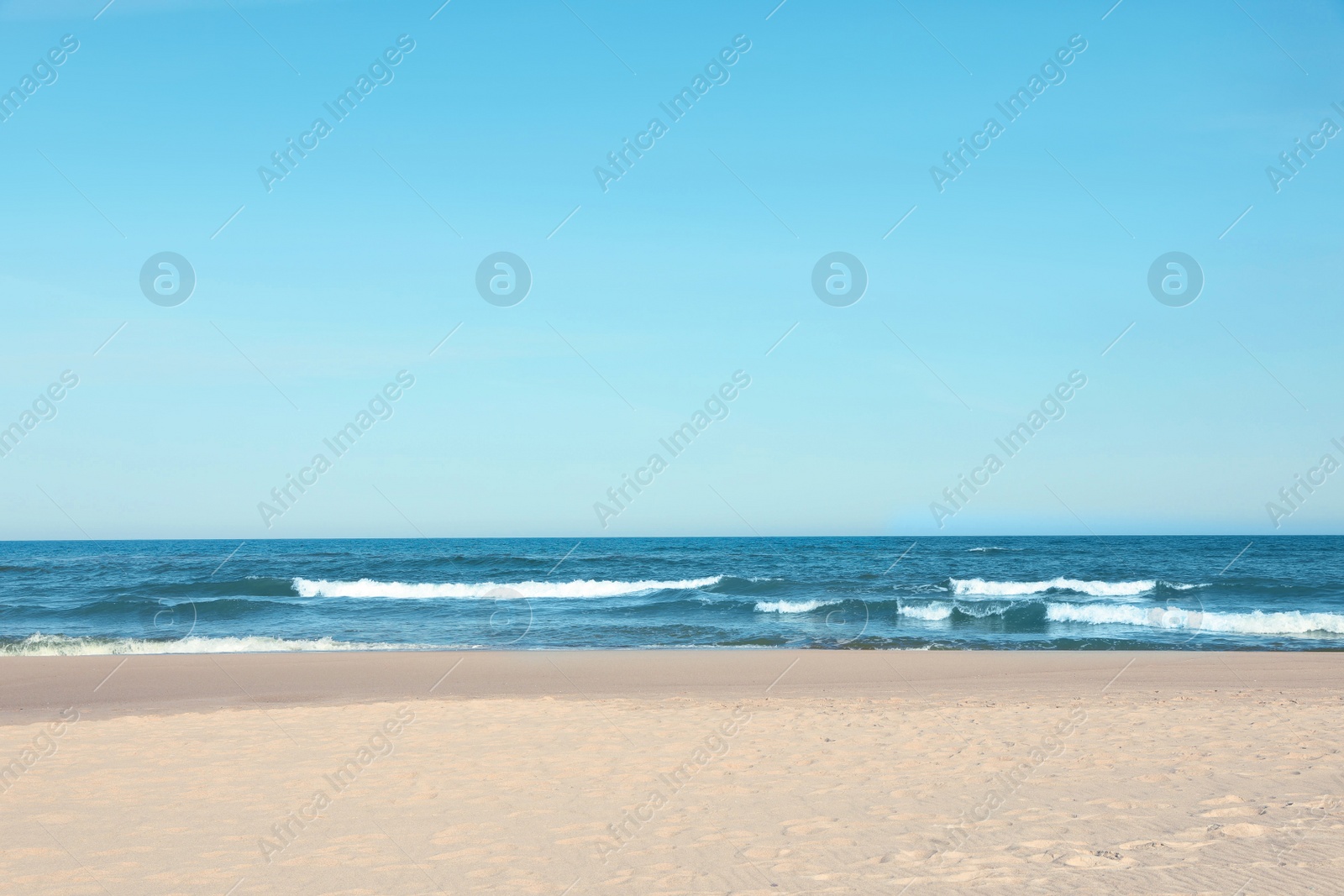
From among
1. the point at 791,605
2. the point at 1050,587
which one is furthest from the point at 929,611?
the point at 1050,587

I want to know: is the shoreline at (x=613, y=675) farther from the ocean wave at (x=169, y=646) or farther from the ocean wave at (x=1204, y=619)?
the ocean wave at (x=1204, y=619)

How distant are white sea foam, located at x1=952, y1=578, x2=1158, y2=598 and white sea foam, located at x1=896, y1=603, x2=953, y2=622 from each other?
4587mm

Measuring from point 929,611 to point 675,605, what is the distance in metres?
6.83

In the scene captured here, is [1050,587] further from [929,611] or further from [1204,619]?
[929,611]

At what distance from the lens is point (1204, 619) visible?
20.7 metres

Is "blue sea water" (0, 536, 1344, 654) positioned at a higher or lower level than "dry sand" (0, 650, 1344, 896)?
higher

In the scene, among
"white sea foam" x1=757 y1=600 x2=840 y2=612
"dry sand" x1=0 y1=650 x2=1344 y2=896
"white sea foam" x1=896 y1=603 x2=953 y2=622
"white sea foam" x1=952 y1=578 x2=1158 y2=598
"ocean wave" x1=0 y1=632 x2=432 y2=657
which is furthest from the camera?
"white sea foam" x1=952 y1=578 x2=1158 y2=598

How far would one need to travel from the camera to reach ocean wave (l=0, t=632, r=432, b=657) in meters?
16.3

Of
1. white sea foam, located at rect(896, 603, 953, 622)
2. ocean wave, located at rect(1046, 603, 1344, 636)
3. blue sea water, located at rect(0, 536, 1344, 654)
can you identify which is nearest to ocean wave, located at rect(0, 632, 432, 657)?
blue sea water, located at rect(0, 536, 1344, 654)

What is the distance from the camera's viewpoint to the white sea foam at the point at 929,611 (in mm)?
21281

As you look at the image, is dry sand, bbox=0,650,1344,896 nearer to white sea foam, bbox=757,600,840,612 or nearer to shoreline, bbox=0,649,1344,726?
shoreline, bbox=0,649,1344,726

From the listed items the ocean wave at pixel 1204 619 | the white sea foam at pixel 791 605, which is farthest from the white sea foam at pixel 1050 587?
the white sea foam at pixel 791 605

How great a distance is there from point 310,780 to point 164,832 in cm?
123

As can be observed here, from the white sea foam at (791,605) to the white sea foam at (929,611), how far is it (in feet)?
6.69
